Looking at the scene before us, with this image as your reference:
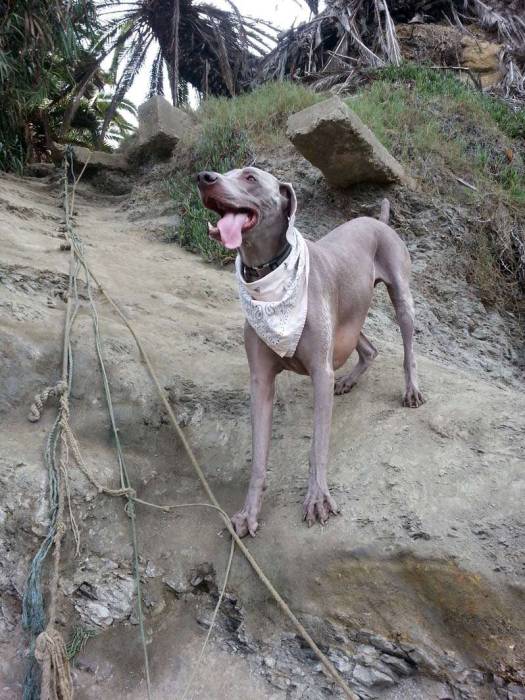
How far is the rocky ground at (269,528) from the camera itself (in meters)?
2.54

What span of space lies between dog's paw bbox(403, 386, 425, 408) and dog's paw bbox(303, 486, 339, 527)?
961 mm

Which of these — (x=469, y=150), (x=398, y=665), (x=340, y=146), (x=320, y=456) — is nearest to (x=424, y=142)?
(x=469, y=150)

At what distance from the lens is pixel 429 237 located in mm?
6586

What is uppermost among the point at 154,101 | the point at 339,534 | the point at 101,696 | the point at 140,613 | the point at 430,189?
the point at 154,101

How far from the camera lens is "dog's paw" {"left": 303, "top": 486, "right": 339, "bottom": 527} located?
292 cm

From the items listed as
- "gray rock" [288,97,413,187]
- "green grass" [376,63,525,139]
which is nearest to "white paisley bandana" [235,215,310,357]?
"gray rock" [288,97,413,187]

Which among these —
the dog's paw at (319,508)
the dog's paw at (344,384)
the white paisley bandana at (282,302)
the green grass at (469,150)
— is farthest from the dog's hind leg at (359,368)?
the green grass at (469,150)

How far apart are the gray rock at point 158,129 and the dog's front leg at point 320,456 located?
623 cm

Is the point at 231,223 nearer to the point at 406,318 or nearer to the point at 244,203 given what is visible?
the point at 244,203

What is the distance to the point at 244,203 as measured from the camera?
2.87 metres

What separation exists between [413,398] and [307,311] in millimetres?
1000

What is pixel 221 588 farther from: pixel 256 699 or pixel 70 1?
pixel 70 1

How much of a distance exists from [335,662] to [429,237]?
195 inches

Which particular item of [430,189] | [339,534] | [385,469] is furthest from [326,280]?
[430,189]
